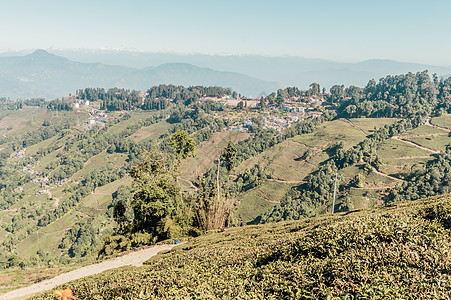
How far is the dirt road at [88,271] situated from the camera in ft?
61.5

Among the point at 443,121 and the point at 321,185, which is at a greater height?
the point at 443,121

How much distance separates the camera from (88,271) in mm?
22234

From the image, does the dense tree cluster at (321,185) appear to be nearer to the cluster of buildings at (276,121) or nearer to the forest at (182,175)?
the forest at (182,175)

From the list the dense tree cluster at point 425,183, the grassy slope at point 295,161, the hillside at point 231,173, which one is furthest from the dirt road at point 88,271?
the dense tree cluster at point 425,183

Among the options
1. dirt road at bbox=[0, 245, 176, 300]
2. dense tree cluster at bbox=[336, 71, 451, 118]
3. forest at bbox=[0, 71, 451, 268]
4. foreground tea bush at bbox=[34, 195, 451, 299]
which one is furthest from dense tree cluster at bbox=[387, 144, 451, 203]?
foreground tea bush at bbox=[34, 195, 451, 299]

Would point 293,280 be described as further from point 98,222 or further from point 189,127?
point 189,127

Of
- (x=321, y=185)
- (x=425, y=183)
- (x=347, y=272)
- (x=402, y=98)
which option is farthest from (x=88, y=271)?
(x=402, y=98)

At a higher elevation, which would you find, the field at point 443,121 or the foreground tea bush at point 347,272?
the foreground tea bush at point 347,272

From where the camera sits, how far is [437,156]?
3174 inches

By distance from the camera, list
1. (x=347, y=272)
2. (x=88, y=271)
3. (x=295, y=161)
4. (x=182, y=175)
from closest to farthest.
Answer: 1. (x=347, y=272)
2. (x=88, y=271)
3. (x=182, y=175)
4. (x=295, y=161)

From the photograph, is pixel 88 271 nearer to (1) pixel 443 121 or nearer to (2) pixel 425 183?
(2) pixel 425 183

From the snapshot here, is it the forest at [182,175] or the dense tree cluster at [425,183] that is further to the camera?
the dense tree cluster at [425,183]

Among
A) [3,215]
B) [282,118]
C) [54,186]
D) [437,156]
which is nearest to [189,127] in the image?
Result: [282,118]

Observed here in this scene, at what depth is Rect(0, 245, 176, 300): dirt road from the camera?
61.5ft
